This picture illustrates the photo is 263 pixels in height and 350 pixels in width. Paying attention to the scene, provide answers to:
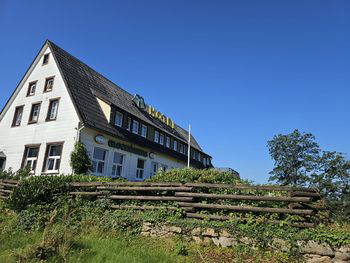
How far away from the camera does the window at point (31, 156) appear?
22.8m

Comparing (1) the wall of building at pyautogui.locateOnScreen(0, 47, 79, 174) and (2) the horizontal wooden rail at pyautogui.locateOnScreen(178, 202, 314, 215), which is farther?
(1) the wall of building at pyautogui.locateOnScreen(0, 47, 79, 174)

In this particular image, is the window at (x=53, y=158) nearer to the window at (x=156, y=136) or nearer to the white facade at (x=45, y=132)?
the white facade at (x=45, y=132)

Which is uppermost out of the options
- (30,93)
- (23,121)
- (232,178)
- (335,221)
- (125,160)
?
(30,93)

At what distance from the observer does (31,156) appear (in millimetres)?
23219

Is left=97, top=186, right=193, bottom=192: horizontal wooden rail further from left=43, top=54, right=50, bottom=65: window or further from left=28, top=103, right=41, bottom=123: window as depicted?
left=43, top=54, right=50, bottom=65: window

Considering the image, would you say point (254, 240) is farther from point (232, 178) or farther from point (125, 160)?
point (125, 160)

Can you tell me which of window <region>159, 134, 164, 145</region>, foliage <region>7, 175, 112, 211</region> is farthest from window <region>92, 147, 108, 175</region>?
window <region>159, 134, 164, 145</region>

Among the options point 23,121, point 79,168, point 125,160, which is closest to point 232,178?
point 79,168

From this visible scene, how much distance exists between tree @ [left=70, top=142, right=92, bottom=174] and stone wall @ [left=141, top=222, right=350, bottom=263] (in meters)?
10.8

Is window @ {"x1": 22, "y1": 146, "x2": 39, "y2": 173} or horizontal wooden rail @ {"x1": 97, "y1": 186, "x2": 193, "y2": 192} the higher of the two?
window @ {"x1": 22, "y1": 146, "x2": 39, "y2": 173}

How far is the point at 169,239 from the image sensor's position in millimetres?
10102

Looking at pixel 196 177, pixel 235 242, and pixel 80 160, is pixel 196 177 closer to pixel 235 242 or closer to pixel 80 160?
pixel 235 242

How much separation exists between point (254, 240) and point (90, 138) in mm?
15591

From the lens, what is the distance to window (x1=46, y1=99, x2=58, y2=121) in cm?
2319
